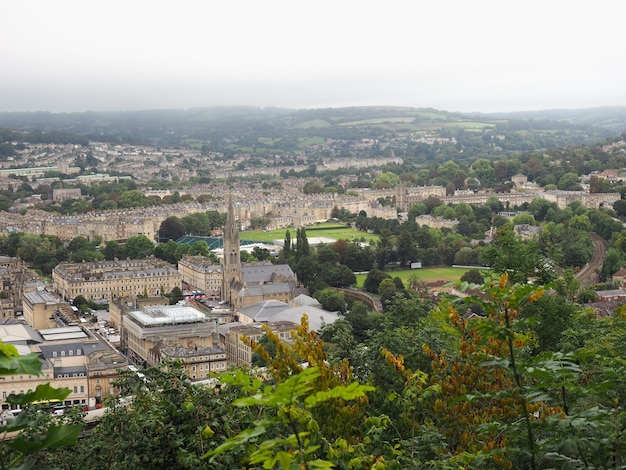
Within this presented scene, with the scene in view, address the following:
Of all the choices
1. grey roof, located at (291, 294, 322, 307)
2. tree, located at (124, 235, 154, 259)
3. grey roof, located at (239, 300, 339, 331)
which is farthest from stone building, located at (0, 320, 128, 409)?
tree, located at (124, 235, 154, 259)

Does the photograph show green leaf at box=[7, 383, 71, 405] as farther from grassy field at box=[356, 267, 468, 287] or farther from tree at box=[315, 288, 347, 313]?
grassy field at box=[356, 267, 468, 287]

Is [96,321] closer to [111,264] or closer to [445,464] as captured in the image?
[111,264]

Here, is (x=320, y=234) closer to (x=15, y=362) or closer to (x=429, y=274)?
(x=429, y=274)

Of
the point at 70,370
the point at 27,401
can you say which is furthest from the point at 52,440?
the point at 70,370

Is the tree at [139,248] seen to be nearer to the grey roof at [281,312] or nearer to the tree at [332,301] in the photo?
the grey roof at [281,312]

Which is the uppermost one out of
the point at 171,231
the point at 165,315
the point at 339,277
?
the point at 165,315

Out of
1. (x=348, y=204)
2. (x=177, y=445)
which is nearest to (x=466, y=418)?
(x=177, y=445)
